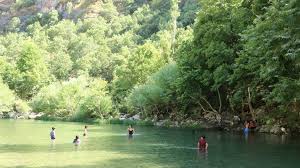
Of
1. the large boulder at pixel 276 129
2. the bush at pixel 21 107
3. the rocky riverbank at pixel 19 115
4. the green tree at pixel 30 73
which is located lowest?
the large boulder at pixel 276 129

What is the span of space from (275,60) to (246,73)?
16.0 meters

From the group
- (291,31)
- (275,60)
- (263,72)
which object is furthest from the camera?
(263,72)

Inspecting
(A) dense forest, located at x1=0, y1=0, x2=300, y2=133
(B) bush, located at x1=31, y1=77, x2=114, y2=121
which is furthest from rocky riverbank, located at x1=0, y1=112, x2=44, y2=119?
(B) bush, located at x1=31, y1=77, x2=114, y2=121

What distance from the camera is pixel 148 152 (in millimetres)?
35000

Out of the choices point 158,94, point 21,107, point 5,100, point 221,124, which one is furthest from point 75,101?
point 221,124

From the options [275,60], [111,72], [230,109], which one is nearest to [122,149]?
[275,60]

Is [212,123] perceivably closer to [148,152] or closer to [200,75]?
[200,75]

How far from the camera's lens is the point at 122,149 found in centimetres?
3675

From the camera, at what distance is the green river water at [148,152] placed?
2898cm

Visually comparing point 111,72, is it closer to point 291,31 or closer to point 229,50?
point 229,50

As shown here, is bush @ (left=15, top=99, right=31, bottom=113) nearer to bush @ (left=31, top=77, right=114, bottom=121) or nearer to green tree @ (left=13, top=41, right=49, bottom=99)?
bush @ (left=31, top=77, right=114, bottom=121)

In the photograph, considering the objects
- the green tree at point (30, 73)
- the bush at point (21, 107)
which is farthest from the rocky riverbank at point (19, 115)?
the green tree at point (30, 73)

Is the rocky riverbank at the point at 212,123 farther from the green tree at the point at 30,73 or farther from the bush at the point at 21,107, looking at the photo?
the green tree at the point at 30,73

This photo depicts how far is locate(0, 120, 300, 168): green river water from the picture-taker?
1141 inches
